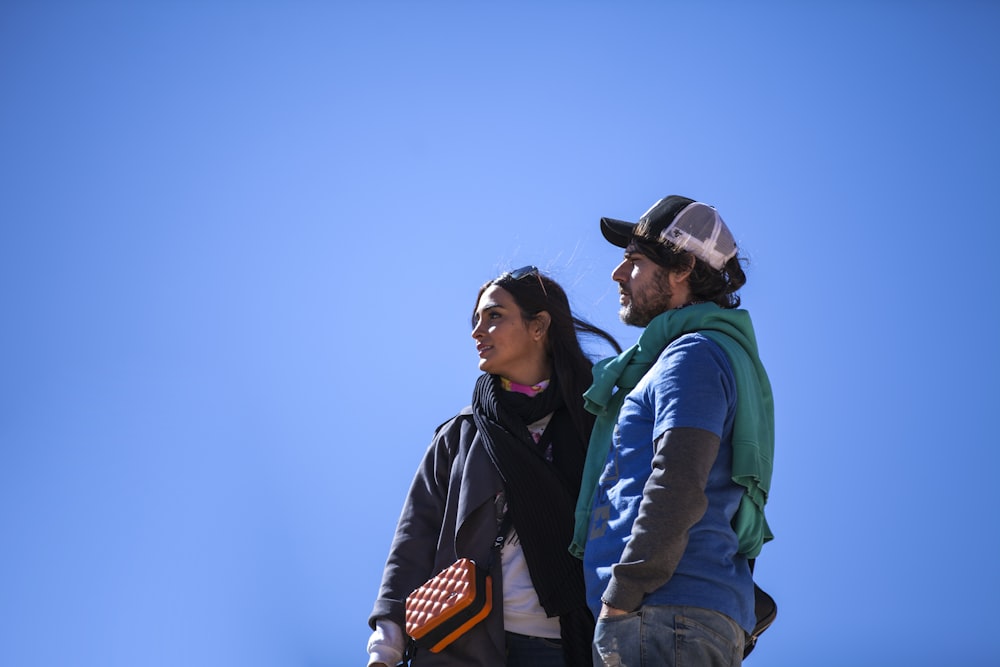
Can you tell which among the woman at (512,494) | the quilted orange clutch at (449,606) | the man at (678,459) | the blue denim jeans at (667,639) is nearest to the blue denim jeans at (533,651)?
the woman at (512,494)

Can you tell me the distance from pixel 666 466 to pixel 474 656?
1093 mm

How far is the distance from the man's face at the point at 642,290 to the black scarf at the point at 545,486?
65 centimetres

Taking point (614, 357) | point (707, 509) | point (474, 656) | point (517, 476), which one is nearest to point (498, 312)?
point (517, 476)

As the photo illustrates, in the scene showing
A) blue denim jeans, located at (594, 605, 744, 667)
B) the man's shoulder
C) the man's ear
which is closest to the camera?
blue denim jeans, located at (594, 605, 744, 667)

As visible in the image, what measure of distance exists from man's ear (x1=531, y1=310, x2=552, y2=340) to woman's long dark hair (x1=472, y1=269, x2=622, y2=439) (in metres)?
0.01

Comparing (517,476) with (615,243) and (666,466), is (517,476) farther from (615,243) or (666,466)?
(666,466)

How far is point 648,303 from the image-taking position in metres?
3.10

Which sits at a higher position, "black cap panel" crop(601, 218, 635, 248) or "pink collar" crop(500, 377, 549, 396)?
"black cap panel" crop(601, 218, 635, 248)

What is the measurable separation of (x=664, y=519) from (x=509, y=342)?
1.51 meters

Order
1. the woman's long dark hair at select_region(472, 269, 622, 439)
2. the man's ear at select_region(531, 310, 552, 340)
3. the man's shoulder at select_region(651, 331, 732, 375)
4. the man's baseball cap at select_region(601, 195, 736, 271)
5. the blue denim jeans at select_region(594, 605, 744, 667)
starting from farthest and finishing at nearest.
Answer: the man's ear at select_region(531, 310, 552, 340) < the woman's long dark hair at select_region(472, 269, 622, 439) < the man's baseball cap at select_region(601, 195, 736, 271) < the man's shoulder at select_region(651, 331, 732, 375) < the blue denim jeans at select_region(594, 605, 744, 667)

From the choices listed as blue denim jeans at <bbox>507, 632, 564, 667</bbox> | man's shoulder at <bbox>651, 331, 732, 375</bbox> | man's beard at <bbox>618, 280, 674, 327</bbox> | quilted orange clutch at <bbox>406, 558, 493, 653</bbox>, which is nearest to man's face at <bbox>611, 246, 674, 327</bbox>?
man's beard at <bbox>618, 280, 674, 327</bbox>

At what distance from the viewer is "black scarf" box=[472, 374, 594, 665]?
10.8 feet

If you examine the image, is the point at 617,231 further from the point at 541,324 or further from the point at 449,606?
the point at 449,606

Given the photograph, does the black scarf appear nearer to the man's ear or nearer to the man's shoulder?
the man's ear
